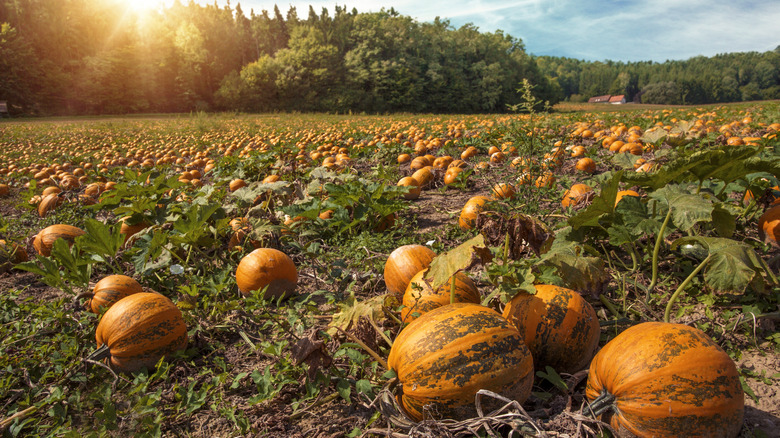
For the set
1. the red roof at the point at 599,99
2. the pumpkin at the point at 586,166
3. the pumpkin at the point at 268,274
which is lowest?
the pumpkin at the point at 268,274

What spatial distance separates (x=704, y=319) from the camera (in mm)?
2223

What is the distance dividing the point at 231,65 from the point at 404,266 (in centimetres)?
6595

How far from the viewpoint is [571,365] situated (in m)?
1.82

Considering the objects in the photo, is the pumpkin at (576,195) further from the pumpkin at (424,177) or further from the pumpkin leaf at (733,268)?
the pumpkin at (424,177)

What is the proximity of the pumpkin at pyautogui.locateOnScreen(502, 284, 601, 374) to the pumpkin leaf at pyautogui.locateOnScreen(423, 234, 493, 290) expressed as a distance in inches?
12.8

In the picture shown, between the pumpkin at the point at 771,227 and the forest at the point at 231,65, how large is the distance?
142ft

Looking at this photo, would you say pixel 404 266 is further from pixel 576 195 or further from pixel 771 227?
pixel 771 227

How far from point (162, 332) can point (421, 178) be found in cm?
433

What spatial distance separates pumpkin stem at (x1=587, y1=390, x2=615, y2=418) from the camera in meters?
1.47

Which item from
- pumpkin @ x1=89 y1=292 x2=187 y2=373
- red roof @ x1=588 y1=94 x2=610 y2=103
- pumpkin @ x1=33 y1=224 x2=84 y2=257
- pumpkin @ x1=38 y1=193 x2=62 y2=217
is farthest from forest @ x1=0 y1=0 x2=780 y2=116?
red roof @ x1=588 y1=94 x2=610 y2=103

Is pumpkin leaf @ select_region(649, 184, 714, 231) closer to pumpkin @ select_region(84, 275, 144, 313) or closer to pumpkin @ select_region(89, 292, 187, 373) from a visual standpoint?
pumpkin @ select_region(89, 292, 187, 373)

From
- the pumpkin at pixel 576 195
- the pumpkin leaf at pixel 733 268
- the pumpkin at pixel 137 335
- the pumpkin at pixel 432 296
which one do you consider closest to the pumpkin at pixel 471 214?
the pumpkin at pixel 576 195

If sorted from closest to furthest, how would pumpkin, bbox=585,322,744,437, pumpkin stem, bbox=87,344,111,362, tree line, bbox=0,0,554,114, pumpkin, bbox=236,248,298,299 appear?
pumpkin, bbox=585,322,744,437 < pumpkin stem, bbox=87,344,111,362 < pumpkin, bbox=236,248,298,299 < tree line, bbox=0,0,554,114

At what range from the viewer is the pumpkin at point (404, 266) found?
259 centimetres
